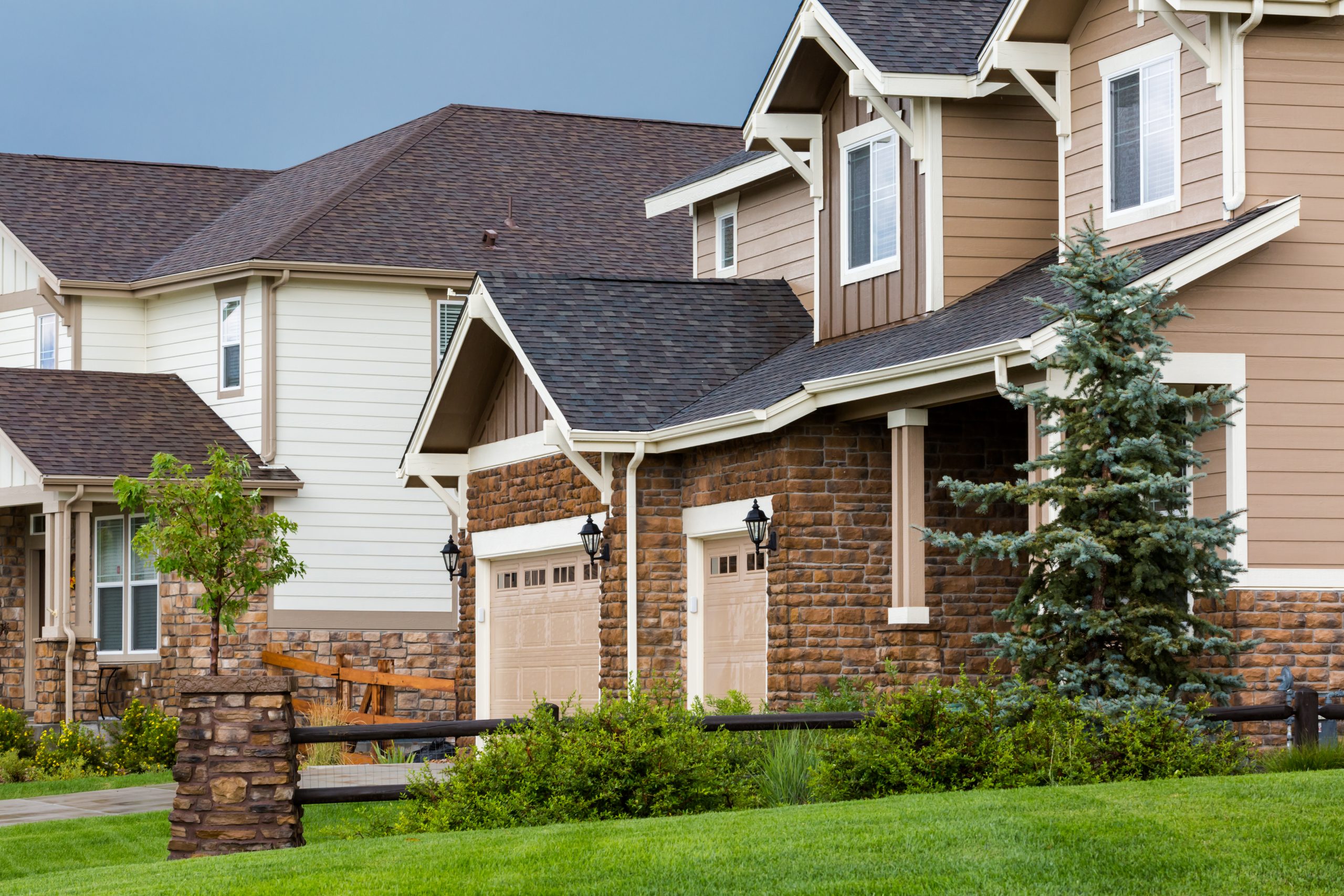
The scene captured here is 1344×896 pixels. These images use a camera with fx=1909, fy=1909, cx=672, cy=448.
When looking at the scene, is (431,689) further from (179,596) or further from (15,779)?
(15,779)

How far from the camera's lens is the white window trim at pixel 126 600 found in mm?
26359

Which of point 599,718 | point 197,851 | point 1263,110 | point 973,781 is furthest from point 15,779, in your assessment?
point 1263,110

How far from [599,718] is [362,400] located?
15.4 m

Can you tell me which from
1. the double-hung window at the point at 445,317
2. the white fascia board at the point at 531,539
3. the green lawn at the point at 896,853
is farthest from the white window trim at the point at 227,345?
the green lawn at the point at 896,853

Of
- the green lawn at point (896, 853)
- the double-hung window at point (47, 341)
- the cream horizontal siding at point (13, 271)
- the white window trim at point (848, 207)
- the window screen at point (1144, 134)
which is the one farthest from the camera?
the cream horizontal siding at point (13, 271)

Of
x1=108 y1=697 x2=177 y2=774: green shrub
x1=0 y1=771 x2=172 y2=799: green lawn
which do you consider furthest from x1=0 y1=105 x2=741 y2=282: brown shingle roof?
x1=0 y1=771 x2=172 y2=799: green lawn

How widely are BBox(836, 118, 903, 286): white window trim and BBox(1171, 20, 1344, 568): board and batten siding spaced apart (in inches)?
162

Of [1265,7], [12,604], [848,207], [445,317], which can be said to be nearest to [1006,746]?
[1265,7]

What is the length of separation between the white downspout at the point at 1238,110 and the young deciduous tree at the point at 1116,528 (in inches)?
63.8

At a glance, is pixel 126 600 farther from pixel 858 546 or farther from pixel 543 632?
pixel 858 546

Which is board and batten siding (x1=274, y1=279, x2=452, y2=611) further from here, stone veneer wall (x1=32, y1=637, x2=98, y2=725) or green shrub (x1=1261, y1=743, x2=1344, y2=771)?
green shrub (x1=1261, y1=743, x2=1344, y2=771)

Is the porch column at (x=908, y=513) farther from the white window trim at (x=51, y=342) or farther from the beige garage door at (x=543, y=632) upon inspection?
the white window trim at (x=51, y=342)

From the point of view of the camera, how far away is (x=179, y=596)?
25.7 m

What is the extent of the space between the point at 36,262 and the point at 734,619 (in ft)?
48.1
